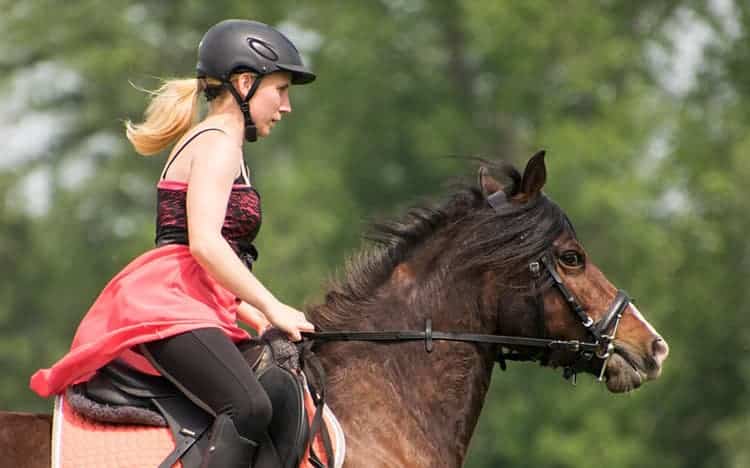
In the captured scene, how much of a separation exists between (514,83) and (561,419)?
864 centimetres

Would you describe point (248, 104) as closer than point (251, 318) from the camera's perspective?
Yes

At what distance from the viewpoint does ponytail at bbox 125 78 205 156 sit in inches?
285

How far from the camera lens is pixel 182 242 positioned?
6.95 metres

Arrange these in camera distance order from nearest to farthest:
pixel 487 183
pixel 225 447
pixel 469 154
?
pixel 225 447 < pixel 487 183 < pixel 469 154

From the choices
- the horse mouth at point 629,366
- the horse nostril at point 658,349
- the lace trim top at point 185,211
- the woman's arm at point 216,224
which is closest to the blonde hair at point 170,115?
the lace trim top at point 185,211

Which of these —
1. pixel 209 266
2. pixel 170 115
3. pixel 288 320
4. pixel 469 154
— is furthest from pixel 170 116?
pixel 469 154

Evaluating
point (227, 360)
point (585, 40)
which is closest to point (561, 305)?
point (227, 360)

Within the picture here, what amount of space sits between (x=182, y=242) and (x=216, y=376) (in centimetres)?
68

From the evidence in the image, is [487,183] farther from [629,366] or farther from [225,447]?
[225,447]

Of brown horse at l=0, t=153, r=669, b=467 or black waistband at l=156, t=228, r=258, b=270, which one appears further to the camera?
brown horse at l=0, t=153, r=669, b=467

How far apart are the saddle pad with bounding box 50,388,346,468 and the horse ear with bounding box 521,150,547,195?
7.05 feet

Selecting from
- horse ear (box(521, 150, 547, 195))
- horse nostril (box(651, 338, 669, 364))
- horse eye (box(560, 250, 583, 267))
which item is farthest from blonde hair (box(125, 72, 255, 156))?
horse nostril (box(651, 338, 669, 364))

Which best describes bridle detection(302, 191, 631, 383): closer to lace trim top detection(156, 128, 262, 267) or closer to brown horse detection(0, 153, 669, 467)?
brown horse detection(0, 153, 669, 467)

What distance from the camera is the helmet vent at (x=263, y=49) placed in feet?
23.1
